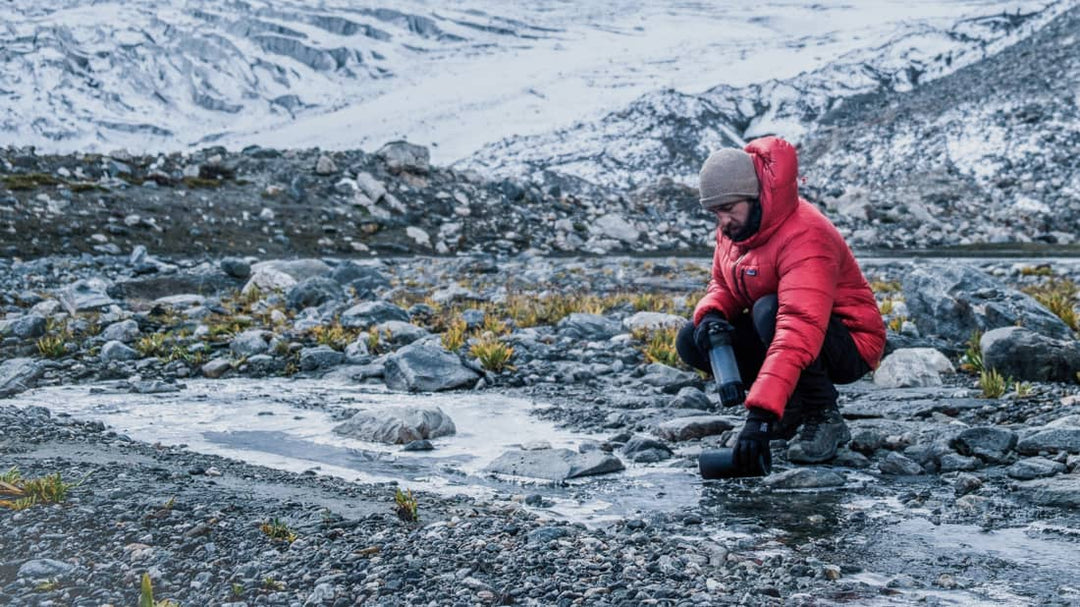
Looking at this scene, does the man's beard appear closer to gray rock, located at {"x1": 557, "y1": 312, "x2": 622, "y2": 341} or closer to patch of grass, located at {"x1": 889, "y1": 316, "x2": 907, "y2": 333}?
patch of grass, located at {"x1": 889, "y1": 316, "x2": 907, "y2": 333}

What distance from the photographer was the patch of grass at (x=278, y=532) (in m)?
3.33

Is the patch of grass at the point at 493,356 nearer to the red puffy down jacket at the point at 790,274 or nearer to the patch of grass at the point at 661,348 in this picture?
the patch of grass at the point at 661,348

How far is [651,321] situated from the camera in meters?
10.3

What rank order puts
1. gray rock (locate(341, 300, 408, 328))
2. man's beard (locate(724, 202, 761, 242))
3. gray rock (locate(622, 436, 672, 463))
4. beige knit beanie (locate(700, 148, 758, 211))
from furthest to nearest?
gray rock (locate(341, 300, 408, 328))
gray rock (locate(622, 436, 672, 463))
man's beard (locate(724, 202, 761, 242))
beige knit beanie (locate(700, 148, 758, 211))

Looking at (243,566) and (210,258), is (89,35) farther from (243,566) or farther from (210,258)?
(243,566)

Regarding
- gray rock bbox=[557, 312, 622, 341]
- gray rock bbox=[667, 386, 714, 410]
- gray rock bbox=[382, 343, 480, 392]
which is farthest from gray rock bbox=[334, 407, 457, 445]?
gray rock bbox=[557, 312, 622, 341]

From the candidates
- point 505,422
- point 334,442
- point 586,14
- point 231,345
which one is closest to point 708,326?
point 505,422

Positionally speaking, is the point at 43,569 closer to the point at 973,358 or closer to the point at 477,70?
the point at 973,358

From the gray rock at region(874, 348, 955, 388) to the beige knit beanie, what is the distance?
3.38 m

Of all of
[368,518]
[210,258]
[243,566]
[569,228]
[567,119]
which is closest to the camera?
[243,566]

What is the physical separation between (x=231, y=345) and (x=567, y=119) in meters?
55.4

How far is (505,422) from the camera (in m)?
6.29

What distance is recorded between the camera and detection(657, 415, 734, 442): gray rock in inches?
217

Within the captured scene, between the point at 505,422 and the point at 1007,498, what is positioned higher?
the point at 1007,498
